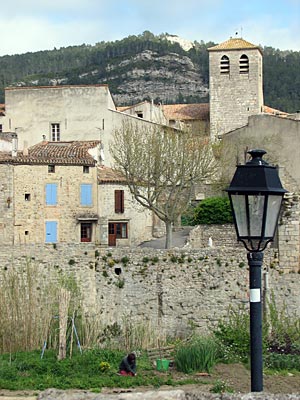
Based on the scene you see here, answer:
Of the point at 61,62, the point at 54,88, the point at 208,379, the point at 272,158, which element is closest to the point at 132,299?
the point at 208,379

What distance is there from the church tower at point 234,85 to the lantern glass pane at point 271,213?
144 feet

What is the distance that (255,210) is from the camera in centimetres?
595

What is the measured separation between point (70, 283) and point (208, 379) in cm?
793

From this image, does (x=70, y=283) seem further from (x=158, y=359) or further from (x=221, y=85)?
(x=221, y=85)

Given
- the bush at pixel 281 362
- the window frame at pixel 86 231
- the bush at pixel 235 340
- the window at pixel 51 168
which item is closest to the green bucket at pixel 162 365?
the bush at pixel 235 340

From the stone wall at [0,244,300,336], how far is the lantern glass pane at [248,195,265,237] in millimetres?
13580

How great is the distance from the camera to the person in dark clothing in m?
13.9

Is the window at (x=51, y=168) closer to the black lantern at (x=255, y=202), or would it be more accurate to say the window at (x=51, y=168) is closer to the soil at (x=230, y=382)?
the soil at (x=230, y=382)

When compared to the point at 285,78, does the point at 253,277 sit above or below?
below

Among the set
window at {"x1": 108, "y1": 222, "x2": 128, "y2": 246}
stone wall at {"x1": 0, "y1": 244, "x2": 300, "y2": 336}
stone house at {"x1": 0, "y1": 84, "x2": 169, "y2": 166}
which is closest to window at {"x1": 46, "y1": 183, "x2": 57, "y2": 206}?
window at {"x1": 108, "y1": 222, "x2": 128, "y2": 246}

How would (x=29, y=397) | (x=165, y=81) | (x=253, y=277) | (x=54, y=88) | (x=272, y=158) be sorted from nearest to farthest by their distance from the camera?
1. (x=253, y=277)
2. (x=29, y=397)
3. (x=272, y=158)
4. (x=54, y=88)
5. (x=165, y=81)

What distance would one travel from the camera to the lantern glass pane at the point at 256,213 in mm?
5926

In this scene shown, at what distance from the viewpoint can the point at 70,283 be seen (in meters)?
20.6

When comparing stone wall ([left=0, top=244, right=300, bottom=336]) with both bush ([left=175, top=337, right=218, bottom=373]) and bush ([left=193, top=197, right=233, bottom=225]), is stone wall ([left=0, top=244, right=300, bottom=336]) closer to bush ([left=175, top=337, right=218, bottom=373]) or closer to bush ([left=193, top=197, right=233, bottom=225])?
bush ([left=175, top=337, right=218, bottom=373])
